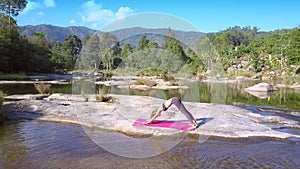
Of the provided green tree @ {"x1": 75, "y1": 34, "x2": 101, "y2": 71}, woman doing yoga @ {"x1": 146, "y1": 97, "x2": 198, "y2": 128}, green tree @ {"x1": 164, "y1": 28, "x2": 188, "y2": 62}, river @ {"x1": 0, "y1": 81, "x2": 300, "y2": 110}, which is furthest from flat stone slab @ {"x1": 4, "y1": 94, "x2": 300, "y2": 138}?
river @ {"x1": 0, "y1": 81, "x2": 300, "y2": 110}

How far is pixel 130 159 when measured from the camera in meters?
5.60

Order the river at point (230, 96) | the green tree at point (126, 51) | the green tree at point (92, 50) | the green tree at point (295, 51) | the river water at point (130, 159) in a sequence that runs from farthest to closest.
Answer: the green tree at point (295, 51), the river at point (230, 96), the green tree at point (92, 50), the green tree at point (126, 51), the river water at point (130, 159)

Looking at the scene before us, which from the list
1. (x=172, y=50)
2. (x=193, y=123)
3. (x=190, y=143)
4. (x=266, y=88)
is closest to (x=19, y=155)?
(x=190, y=143)

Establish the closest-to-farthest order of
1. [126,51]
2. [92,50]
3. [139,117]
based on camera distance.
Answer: [139,117], [126,51], [92,50]

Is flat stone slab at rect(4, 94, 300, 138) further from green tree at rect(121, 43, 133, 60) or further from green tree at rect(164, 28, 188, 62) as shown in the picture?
green tree at rect(164, 28, 188, 62)

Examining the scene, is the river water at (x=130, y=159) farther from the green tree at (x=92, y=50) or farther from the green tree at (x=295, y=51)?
the green tree at (x=295, y=51)

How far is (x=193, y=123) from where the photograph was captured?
310 inches

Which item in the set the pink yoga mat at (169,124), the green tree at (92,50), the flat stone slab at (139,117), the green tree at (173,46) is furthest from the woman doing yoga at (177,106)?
the green tree at (92,50)

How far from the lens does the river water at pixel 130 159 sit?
5.34 m

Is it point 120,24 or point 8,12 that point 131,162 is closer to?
point 120,24

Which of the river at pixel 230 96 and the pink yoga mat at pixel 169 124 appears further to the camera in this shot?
the river at pixel 230 96

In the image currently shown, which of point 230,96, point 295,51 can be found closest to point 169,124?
point 230,96

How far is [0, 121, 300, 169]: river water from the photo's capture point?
210 inches

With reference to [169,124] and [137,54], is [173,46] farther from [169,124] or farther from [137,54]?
[169,124]
